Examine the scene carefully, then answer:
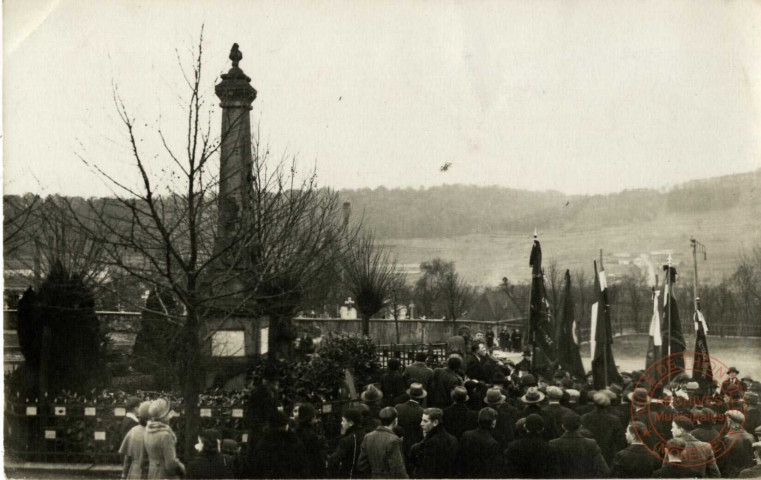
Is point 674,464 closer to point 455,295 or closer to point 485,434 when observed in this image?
point 485,434

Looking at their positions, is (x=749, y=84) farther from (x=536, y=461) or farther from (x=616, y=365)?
(x=536, y=461)

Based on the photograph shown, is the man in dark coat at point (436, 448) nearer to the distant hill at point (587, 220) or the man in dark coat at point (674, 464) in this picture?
the man in dark coat at point (674, 464)

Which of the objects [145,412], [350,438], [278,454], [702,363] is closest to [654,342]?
[702,363]

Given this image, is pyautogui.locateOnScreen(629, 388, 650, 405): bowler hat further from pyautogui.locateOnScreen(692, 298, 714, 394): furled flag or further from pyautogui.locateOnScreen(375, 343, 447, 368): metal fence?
pyautogui.locateOnScreen(375, 343, 447, 368): metal fence

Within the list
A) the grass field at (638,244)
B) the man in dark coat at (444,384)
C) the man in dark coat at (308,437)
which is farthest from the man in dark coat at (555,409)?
the man in dark coat at (308,437)

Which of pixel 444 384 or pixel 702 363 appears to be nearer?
pixel 444 384

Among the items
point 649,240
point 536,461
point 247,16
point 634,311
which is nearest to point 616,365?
point 634,311

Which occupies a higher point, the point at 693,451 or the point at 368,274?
the point at 368,274

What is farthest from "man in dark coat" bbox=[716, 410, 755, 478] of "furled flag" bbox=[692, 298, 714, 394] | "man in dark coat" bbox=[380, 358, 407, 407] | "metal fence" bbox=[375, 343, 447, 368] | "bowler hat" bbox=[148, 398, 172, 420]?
"bowler hat" bbox=[148, 398, 172, 420]
